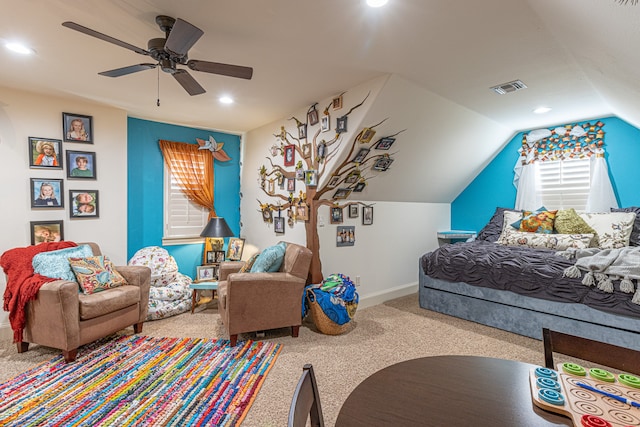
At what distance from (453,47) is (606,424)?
239 centimetres

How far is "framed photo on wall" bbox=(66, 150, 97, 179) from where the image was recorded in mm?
3549

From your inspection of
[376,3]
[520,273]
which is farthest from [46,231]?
[520,273]

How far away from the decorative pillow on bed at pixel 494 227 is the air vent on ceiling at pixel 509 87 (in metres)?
1.92

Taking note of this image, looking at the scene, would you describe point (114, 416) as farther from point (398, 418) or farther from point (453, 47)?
point (453, 47)

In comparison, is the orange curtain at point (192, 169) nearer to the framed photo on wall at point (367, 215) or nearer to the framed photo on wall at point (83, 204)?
the framed photo on wall at point (83, 204)

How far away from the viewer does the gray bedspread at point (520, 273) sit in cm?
264

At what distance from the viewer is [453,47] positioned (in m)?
2.39

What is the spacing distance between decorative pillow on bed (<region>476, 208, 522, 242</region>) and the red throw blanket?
495 cm

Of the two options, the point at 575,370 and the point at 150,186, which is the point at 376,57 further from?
the point at 150,186

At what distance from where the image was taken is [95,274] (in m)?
3.01

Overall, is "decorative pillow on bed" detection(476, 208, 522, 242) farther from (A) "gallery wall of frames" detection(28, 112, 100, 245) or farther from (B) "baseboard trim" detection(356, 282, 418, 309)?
(A) "gallery wall of frames" detection(28, 112, 100, 245)

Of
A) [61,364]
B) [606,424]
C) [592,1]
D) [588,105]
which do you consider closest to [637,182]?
[588,105]

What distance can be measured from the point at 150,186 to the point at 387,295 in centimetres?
352

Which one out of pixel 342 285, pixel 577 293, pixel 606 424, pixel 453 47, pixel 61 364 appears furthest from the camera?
pixel 342 285
